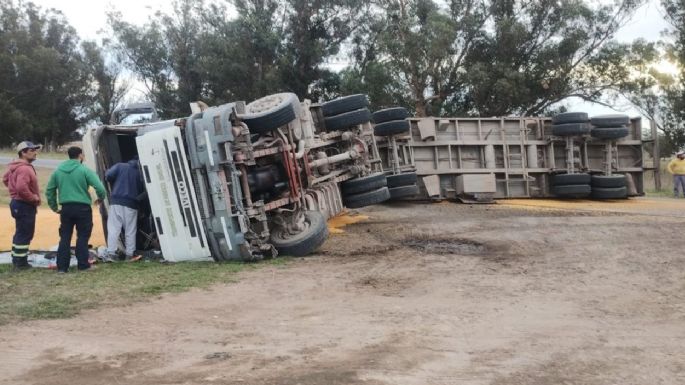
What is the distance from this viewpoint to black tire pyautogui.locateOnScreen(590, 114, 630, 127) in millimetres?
13359

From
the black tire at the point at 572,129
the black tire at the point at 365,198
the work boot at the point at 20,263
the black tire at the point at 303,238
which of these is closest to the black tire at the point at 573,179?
the black tire at the point at 572,129

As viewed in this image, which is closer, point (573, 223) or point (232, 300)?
point (232, 300)

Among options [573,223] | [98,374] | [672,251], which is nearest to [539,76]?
[573,223]

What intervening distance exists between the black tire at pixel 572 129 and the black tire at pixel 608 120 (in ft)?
0.88

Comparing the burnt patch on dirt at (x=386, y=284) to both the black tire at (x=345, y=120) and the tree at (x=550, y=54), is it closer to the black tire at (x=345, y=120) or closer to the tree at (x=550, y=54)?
the black tire at (x=345, y=120)

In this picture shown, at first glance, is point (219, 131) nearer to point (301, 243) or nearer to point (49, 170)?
point (301, 243)

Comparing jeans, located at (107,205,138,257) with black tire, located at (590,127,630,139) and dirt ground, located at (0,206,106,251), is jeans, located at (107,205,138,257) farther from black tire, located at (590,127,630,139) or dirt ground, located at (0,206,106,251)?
black tire, located at (590,127,630,139)

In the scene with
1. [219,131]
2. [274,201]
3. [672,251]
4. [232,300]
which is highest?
[219,131]

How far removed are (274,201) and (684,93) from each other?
98.0ft

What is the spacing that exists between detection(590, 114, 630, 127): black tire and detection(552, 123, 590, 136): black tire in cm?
27

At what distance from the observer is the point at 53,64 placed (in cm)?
4044

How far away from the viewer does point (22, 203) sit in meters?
7.34

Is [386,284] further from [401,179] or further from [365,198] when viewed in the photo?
[401,179]

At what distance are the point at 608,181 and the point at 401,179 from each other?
4.96 meters
